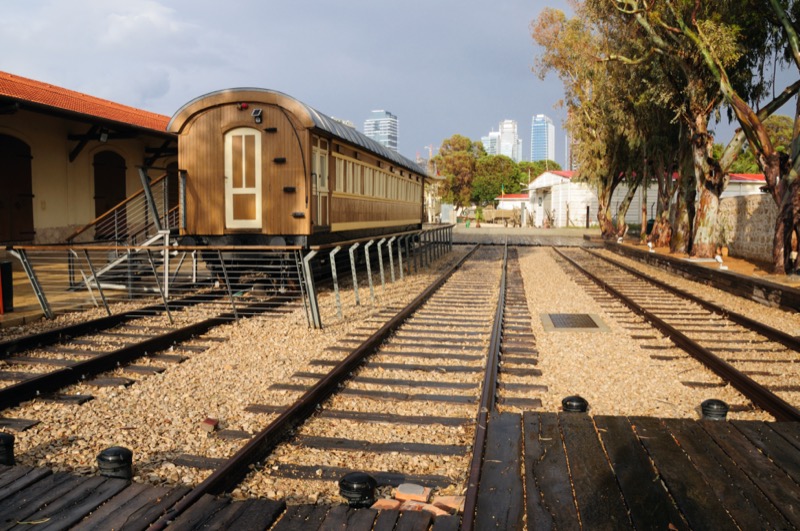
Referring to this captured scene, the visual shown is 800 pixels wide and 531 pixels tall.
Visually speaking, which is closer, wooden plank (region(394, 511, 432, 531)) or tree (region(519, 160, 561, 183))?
wooden plank (region(394, 511, 432, 531))

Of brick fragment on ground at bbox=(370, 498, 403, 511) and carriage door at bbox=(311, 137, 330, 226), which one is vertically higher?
carriage door at bbox=(311, 137, 330, 226)

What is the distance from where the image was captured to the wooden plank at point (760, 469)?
9.74ft

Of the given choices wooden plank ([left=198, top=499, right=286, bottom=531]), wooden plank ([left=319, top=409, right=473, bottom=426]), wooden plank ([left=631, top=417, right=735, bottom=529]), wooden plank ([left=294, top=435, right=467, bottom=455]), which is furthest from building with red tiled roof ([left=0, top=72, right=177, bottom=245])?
wooden plank ([left=631, top=417, right=735, bottom=529])

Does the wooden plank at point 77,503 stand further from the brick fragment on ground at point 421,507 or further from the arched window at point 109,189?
the arched window at point 109,189

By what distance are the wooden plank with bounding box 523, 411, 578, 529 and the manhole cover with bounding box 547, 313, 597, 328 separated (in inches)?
199

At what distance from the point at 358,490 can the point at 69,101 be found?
15.9 meters

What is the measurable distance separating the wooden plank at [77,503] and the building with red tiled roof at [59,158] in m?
10.9

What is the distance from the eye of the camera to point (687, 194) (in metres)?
21.0

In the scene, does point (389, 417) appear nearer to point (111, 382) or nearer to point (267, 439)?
point (267, 439)

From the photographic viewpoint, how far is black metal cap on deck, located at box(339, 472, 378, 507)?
3338 millimetres

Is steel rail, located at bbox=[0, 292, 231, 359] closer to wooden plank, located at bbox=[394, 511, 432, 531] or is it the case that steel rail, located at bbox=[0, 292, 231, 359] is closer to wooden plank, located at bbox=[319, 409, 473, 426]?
wooden plank, located at bbox=[319, 409, 473, 426]

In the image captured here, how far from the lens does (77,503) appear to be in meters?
3.20

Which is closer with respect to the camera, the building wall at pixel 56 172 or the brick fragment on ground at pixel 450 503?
the brick fragment on ground at pixel 450 503

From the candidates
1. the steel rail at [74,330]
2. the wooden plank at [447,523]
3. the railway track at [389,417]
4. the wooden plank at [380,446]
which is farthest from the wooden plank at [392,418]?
the steel rail at [74,330]
